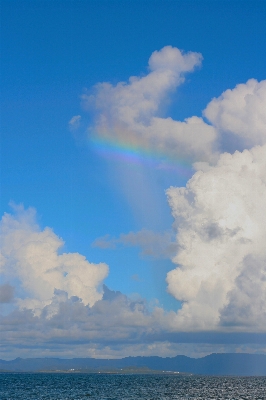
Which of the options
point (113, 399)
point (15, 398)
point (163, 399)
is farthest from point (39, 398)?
point (163, 399)

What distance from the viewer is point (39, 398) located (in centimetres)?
19762

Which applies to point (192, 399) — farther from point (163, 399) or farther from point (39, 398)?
point (39, 398)

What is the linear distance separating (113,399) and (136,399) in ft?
30.7

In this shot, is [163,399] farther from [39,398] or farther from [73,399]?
[39,398]

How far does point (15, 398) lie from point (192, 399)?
69230mm

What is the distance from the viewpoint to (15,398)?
19925 centimetres

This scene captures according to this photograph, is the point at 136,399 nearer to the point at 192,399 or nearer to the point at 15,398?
the point at 192,399

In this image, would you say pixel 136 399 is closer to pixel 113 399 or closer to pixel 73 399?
pixel 113 399

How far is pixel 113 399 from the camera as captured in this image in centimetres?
19562

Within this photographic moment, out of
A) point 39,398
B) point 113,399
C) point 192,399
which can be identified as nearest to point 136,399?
point 113,399

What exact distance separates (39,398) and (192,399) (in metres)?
59.6

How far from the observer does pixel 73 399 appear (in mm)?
195625

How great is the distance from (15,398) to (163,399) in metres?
57.8

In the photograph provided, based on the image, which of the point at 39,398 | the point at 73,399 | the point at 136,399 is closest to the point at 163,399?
the point at 136,399
